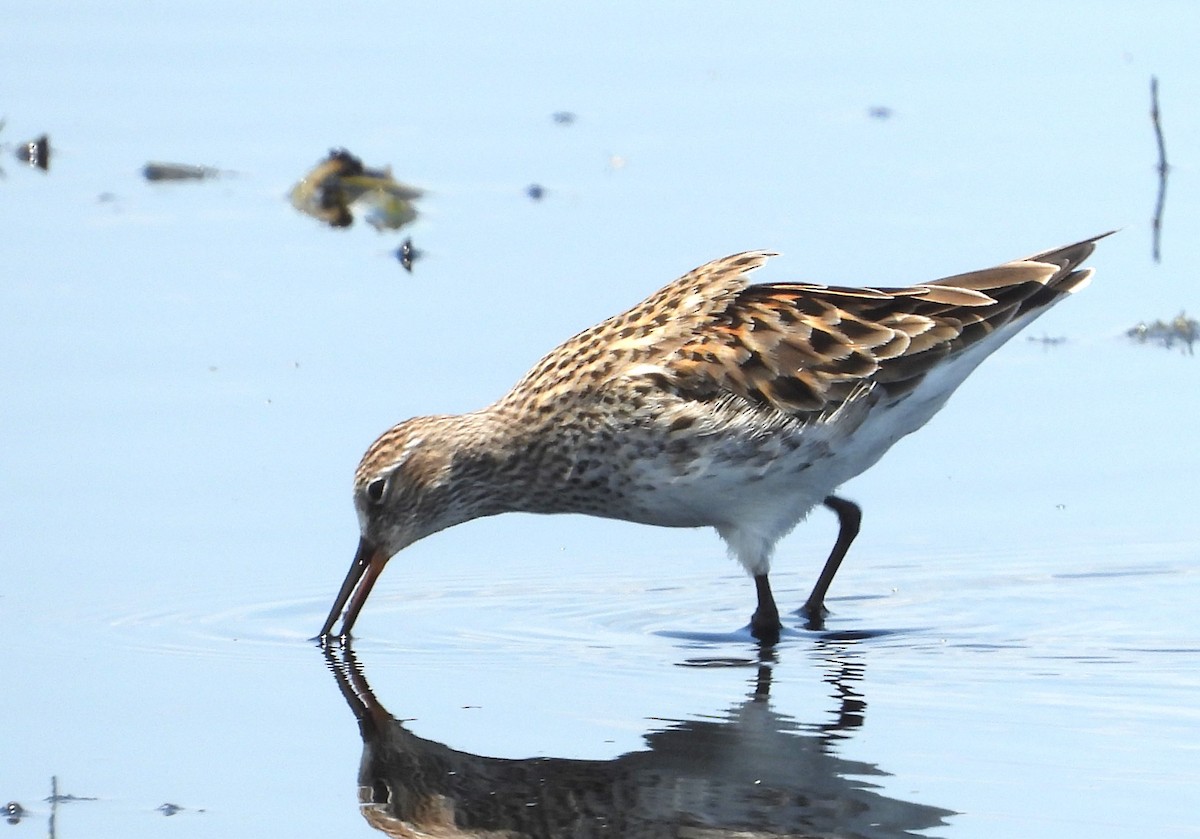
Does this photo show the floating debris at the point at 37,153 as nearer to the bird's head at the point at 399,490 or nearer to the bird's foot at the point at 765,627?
the bird's head at the point at 399,490

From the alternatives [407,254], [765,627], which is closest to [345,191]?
[407,254]

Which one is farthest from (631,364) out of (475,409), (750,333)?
(475,409)

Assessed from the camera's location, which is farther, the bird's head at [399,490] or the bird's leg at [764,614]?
the bird's head at [399,490]

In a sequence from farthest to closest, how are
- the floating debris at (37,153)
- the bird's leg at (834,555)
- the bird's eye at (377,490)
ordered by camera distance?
the floating debris at (37,153)
the bird's leg at (834,555)
the bird's eye at (377,490)

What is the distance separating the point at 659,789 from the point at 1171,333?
5.81 m

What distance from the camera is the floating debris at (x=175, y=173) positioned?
14922 mm

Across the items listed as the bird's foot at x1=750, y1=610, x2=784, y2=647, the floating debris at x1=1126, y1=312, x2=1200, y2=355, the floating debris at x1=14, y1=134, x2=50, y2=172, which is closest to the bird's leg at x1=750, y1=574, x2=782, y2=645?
the bird's foot at x1=750, y1=610, x2=784, y2=647

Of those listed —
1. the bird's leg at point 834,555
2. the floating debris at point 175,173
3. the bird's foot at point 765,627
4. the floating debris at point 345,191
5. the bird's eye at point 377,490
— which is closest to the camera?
the bird's foot at point 765,627

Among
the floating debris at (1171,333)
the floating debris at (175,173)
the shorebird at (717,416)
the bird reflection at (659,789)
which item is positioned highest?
the floating debris at (175,173)

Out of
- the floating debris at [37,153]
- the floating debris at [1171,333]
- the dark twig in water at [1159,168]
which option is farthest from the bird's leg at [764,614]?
the floating debris at [37,153]

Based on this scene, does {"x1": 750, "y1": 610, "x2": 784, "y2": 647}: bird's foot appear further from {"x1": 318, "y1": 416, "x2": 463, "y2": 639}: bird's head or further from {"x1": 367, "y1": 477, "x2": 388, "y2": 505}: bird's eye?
{"x1": 367, "y1": 477, "x2": 388, "y2": 505}: bird's eye

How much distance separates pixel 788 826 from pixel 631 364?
304 centimetres

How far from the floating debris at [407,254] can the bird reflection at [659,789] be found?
5424mm

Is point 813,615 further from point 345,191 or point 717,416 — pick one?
point 345,191
